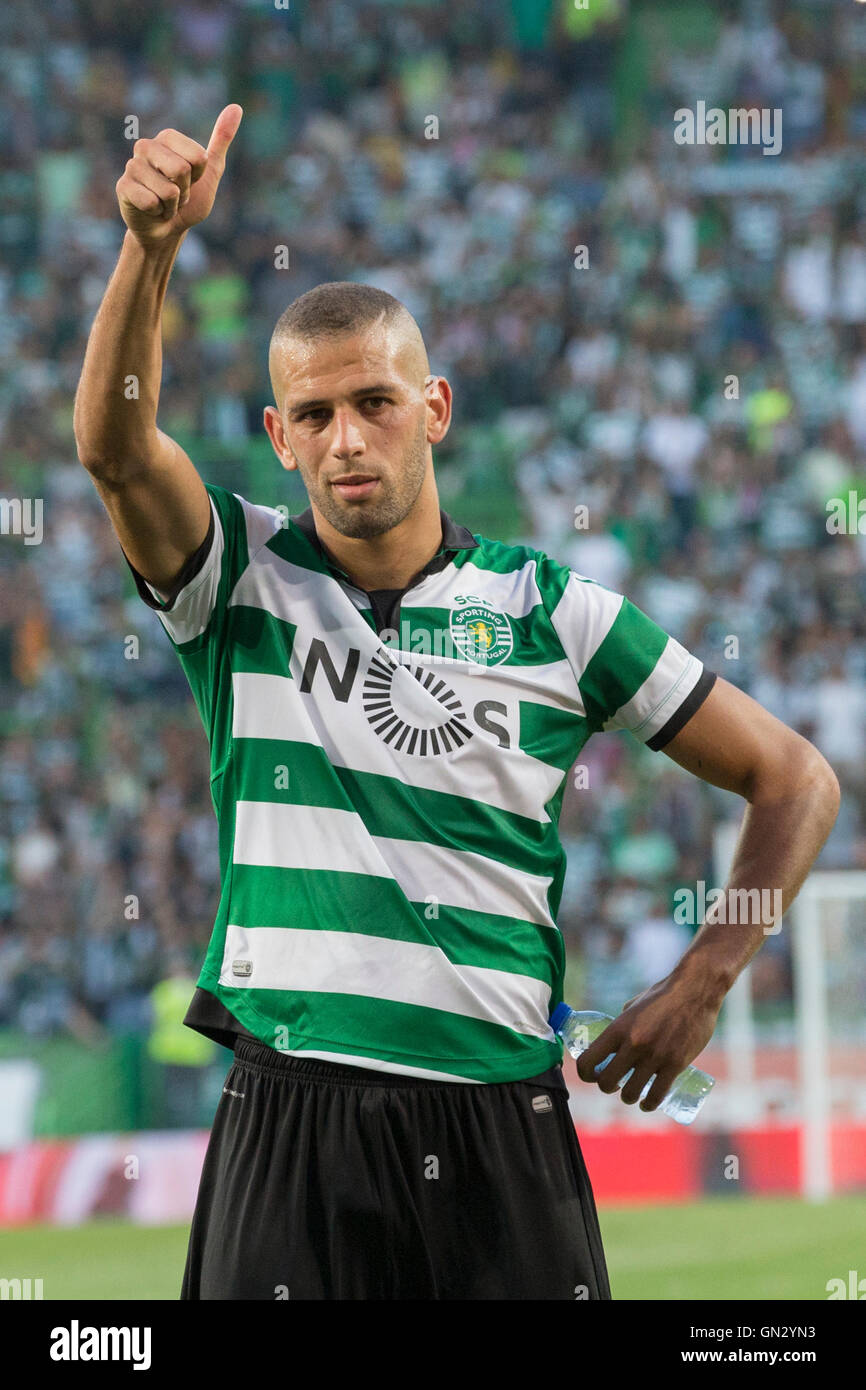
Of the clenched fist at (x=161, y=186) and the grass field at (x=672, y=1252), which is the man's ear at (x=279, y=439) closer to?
the clenched fist at (x=161, y=186)

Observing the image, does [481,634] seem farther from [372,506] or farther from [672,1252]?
[672,1252]

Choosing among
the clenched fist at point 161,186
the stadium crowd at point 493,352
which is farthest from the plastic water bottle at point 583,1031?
the stadium crowd at point 493,352

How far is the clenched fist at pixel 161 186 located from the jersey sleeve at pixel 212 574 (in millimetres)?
442

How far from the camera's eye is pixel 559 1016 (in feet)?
8.76

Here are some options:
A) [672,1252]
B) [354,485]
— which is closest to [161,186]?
[354,485]

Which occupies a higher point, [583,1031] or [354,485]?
[354,485]

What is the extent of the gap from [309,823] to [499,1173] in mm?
588

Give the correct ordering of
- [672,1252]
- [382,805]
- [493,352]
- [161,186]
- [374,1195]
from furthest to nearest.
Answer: [493,352] → [672,1252] → [382,805] → [374,1195] → [161,186]

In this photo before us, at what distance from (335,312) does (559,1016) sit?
3.84ft

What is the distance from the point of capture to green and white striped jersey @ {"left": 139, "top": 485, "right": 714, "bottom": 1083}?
2.50 meters

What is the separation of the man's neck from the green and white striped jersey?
0.09ft

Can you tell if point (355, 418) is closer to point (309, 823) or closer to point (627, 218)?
point (309, 823)

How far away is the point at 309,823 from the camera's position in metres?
2.53

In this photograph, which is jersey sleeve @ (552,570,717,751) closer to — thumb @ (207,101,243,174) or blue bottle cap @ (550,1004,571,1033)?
blue bottle cap @ (550,1004,571,1033)
